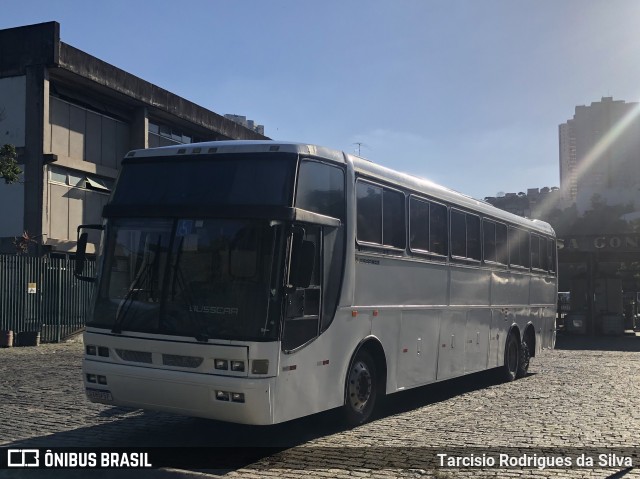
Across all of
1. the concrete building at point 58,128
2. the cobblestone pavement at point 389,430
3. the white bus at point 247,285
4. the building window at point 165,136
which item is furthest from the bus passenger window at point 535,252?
the building window at point 165,136

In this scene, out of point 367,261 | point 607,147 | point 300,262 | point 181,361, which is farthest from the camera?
point 607,147

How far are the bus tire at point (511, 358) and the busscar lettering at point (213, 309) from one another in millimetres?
8997

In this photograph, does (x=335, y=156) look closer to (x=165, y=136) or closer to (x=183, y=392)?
(x=183, y=392)

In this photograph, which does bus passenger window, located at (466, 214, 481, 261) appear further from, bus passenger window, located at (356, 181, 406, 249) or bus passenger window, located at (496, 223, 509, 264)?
bus passenger window, located at (356, 181, 406, 249)

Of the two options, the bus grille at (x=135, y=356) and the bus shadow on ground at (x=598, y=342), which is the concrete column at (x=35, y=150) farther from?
the bus grille at (x=135, y=356)

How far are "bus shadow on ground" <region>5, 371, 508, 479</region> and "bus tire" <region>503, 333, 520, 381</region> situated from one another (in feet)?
16.4

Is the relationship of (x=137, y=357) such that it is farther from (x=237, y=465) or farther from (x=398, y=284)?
(x=398, y=284)

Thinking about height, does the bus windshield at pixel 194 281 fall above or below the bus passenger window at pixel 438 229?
below

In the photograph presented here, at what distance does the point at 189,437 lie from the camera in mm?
8492

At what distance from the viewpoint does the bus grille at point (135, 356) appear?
761 centimetres

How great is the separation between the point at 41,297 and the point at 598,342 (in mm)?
21062

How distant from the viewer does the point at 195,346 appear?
7309 millimetres

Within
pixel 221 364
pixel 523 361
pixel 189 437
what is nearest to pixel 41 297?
pixel 523 361

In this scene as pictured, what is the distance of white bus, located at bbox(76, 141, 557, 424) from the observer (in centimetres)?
726
